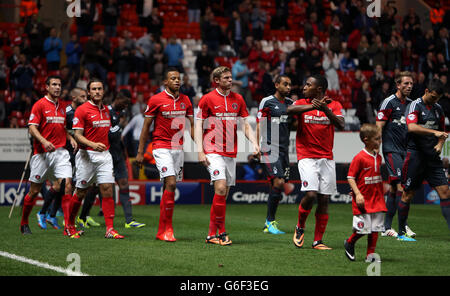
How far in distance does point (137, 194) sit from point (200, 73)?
6100mm

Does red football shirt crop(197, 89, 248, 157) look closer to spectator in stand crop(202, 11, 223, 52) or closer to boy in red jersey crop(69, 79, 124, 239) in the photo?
boy in red jersey crop(69, 79, 124, 239)

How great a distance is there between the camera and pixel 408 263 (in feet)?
26.9

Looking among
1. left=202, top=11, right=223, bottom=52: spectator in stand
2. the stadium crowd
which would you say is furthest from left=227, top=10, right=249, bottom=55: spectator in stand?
left=202, top=11, right=223, bottom=52: spectator in stand

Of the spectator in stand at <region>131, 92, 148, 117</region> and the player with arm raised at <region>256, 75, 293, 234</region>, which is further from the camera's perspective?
the spectator in stand at <region>131, 92, 148, 117</region>

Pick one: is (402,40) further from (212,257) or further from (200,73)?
(212,257)

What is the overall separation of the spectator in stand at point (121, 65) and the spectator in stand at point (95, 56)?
39 centimetres

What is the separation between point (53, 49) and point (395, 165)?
13912mm

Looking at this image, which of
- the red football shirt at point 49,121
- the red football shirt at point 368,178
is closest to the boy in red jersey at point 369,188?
the red football shirt at point 368,178

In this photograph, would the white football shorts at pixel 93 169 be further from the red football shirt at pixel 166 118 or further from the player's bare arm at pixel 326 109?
the player's bare arm at pixel 326 109

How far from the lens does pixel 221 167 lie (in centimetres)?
990

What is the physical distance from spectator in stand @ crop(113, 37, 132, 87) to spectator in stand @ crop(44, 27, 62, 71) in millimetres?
1799

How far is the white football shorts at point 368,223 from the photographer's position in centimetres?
797

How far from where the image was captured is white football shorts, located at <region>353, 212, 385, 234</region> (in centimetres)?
797
